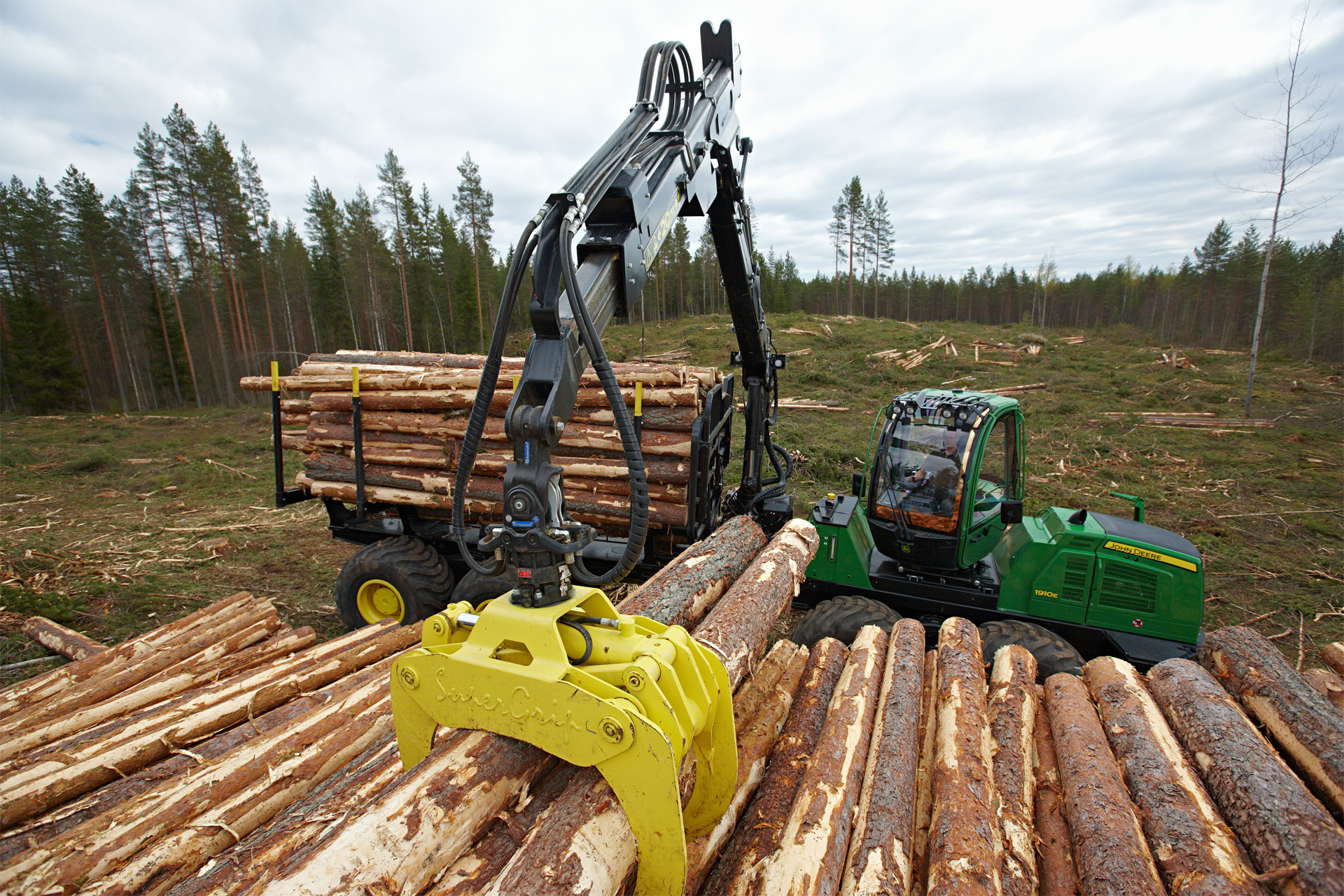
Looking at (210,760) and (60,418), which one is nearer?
(210,760)

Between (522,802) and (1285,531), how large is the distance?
13.6 metres

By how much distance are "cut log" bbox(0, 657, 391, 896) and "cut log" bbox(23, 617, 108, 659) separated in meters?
3.81

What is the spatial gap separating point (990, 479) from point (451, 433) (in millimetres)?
5620

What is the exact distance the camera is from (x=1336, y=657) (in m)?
4.34

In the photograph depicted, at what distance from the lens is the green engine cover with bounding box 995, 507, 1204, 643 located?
17.1 feet

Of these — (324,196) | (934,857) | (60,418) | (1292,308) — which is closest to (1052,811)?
(934,857)

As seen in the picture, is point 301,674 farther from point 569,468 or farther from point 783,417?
point 783,417

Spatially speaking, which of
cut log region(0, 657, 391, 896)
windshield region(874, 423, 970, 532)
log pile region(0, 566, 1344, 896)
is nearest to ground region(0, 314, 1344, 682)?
log pile region(0, 566, 1344, 896)

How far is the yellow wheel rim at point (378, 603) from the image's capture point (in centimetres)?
621

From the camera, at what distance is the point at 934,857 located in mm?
2299

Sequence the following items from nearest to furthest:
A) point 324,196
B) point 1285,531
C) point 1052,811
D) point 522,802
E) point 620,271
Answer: point 522,802, point 1052,811, point 620,271, point 1285,531, point 324,196

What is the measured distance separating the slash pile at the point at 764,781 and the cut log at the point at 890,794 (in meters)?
0.01

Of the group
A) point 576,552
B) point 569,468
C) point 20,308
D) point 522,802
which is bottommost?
point 522,802

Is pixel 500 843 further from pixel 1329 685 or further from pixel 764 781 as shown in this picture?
pixel 1329 685
